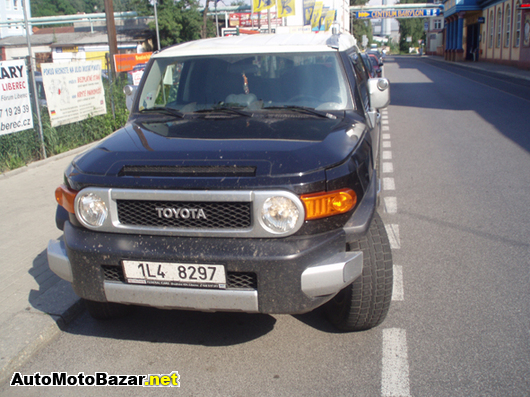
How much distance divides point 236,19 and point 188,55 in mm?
68483

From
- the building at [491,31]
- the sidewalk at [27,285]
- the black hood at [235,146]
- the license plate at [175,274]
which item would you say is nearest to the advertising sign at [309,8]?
the building at [491,31]

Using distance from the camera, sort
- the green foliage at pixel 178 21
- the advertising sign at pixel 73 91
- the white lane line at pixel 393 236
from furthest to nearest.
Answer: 1. the green foliage at pixel 178 21
2. the advertising sign at pixel 73 91
3. the white lane line at pixel 393 236

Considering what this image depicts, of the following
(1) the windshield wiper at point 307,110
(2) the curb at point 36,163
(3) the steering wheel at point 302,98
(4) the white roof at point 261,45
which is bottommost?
(2) the curb at point 36,163

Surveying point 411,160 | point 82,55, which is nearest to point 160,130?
point 411,160

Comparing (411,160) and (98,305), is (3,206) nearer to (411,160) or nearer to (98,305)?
(98,305)

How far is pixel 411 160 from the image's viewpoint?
30.3 feet

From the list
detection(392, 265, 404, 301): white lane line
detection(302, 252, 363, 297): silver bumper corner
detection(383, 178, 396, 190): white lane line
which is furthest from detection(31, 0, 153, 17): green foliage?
detection(302, 252, 363, 297): silver bumper corner

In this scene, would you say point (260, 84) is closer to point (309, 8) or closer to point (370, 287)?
point (370, 287)

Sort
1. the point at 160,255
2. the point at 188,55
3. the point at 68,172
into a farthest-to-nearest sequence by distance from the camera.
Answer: the point at 188,55
the point at 68,172
the point at 160,255

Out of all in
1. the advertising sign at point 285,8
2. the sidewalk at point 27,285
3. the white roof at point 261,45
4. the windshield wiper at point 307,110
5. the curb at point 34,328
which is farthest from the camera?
the advertising sign at point 285,8

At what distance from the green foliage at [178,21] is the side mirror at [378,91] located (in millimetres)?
51172

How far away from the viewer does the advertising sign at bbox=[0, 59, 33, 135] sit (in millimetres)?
8398

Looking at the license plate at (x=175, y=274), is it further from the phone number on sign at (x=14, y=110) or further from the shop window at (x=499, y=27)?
the shop window at (x=499, y=27)

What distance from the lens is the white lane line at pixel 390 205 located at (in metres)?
6.36
